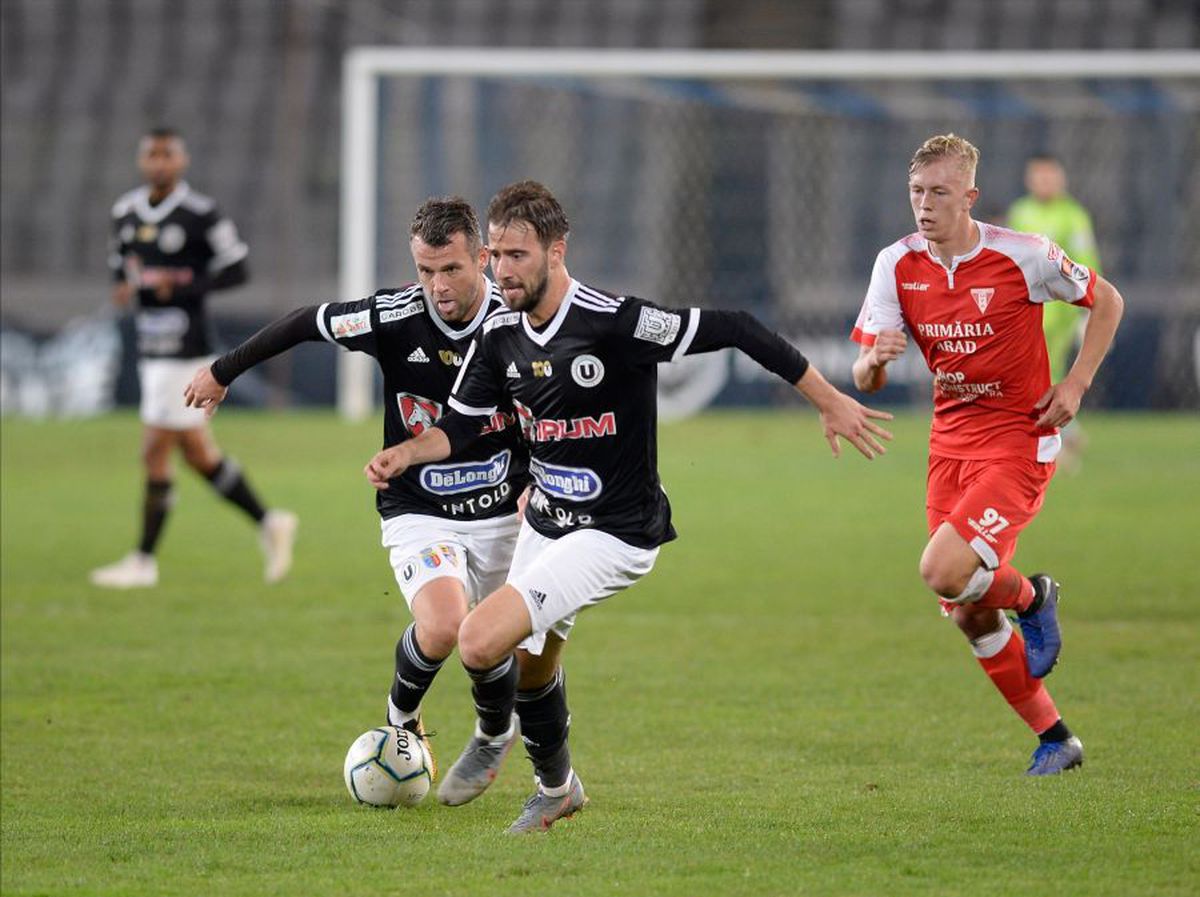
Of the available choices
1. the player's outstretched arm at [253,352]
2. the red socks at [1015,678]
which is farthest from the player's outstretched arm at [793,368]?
the player's outstretched arm at [253,352]

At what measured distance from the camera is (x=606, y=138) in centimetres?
2212

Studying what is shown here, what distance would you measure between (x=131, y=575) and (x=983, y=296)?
599cm

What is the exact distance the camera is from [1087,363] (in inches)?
245

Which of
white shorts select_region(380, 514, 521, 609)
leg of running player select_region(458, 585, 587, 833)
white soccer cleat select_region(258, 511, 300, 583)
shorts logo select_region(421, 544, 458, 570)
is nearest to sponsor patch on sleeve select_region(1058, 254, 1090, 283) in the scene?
white shorts select_region(380, 514, 521, 609)

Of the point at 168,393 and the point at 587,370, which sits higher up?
the point at 587,370

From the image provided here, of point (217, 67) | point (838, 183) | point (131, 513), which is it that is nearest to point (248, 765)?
Answer: point (131, 513)

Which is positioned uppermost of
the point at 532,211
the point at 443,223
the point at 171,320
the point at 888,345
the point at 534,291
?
the point at 532,211

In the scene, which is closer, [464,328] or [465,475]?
[464,328]

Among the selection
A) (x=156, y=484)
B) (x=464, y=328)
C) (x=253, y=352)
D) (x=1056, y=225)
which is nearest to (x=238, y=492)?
(x=156, y=484)

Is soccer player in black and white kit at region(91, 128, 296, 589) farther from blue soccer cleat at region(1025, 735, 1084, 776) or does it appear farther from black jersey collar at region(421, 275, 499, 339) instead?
blue soccer cleat at region(1025, 735, 1084, 776)

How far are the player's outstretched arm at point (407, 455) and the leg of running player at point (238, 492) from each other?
5.14 m

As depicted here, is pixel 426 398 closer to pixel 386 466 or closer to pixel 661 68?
pixel 386 466

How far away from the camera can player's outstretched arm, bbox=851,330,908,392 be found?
5902mm

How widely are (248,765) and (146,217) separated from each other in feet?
17.6
